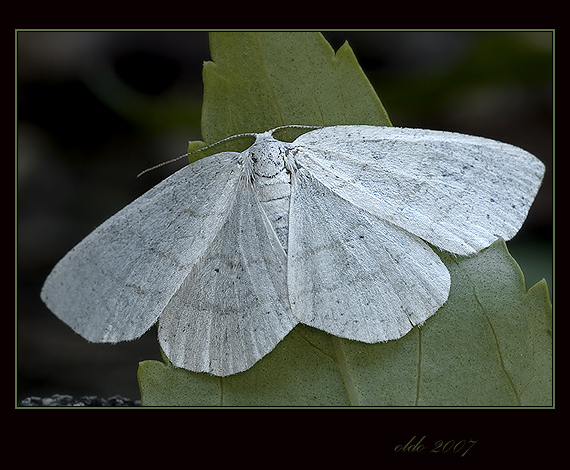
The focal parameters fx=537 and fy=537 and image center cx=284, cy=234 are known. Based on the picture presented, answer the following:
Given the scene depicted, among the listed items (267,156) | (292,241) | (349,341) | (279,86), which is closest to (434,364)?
(349,341)

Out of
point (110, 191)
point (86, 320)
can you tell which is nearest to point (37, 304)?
point (110, 191)

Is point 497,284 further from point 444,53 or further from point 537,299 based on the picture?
point 444,53

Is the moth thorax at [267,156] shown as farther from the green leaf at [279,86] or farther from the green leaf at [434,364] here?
the green leaf at [434,364]

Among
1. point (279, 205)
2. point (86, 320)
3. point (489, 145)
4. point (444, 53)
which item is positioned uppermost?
point (444, 53)

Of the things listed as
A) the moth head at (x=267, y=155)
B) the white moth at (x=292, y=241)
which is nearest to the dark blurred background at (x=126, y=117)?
the white moth at (x=292, y=241)

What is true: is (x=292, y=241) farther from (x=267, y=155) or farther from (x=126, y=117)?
(x=126, y=117)

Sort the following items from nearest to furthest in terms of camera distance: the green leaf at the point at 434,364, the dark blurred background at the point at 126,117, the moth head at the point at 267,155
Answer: the green leaf at the point at 434,364 < the moth head at the point at 267,155 < the dark blurred background at the point at 126,117

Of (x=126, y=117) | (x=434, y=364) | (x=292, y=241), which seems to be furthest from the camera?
(x=126, y=117)

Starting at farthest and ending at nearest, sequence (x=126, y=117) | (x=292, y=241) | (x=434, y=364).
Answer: (x=126, y=117) < (x=292, y=241) < (x=434, y=364)
